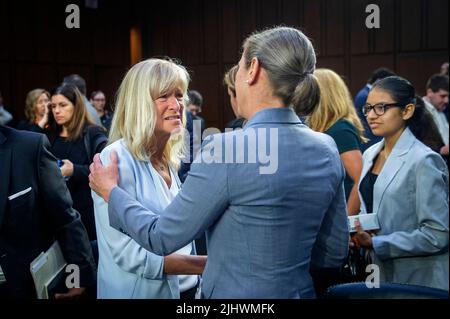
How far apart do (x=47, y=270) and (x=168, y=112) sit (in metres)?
0.56

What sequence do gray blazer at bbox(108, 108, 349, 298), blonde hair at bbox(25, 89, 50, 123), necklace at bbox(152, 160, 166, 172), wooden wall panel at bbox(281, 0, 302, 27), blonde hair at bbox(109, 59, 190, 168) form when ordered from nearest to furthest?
1. gray blazer at bbox(108, 108, 349, 298)
2. blonde hair at bbox(109, 59, 190, 168)
3. necklace at bbox(152, 160, 166, 172)
4. wooden wall panel at bbox(281, 0, 302, 27)
5. blonde hair at bbox(25, 89, 50, 123)

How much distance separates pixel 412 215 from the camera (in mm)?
1692

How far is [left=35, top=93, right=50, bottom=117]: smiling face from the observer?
3645 mm

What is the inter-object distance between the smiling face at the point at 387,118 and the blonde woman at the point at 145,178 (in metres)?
0.70

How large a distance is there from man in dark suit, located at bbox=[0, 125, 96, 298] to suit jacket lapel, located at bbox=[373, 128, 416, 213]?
101cm

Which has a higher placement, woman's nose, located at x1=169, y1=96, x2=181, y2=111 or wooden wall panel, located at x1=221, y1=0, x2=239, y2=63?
wooden wall panel, located at x1=221, y1=0, x2=239, y2=63

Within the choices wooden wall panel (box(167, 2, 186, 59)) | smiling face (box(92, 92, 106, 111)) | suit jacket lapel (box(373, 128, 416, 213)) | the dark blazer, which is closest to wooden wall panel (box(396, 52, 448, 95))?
suit jacket lapel (box(373, 128, 416, 213))

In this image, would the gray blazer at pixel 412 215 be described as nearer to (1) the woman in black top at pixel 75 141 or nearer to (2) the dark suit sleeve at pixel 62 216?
(2) the dark suit sleeve at pixel 62 216

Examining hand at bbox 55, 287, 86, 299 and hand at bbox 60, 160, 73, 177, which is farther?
hand at bbox 60, 160, 73, 177

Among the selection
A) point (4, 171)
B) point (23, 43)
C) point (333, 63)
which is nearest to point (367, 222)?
point (333, 63)

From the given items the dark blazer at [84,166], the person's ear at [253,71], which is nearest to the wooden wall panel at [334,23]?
the person's ear at [253,71]

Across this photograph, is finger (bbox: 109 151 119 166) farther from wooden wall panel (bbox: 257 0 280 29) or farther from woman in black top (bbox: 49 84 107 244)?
woman in black top (bbox: 49 84 107 244)

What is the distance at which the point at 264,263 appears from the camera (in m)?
1.07

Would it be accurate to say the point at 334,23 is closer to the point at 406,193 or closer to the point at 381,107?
the point at 381,107
